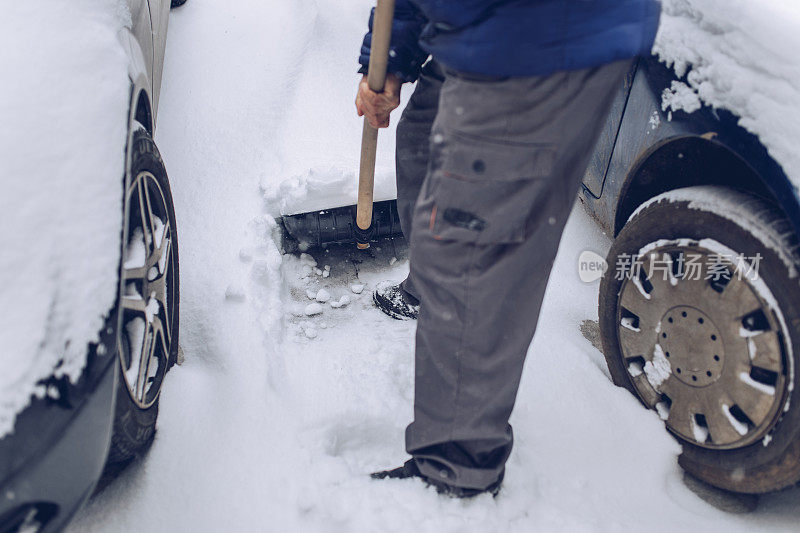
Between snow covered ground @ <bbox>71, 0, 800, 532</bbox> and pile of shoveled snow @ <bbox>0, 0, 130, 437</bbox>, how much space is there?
56 cm

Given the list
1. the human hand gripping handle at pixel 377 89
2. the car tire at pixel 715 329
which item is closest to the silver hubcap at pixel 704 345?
the car tire at pixel 715 329

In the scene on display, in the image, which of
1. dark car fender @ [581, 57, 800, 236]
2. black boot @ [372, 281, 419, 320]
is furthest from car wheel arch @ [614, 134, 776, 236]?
black boot @ [372, 281, 419, 320]

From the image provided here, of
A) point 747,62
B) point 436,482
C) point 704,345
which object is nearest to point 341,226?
point 436,482

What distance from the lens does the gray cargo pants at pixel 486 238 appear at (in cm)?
110

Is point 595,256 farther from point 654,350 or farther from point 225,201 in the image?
point 225,201

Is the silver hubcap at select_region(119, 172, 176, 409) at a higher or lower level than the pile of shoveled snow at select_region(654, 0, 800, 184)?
lower

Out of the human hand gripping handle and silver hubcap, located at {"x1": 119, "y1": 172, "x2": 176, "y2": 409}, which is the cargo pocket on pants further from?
silver hubcap, located at {"x1": 119, "y1": 172, "x2": 176, "y2": 409}

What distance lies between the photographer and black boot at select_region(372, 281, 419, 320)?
6.70 ft

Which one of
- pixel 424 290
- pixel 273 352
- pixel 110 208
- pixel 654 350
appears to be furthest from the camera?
pixel 273 352

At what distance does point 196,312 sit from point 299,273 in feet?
1.67

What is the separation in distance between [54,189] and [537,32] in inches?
36.2

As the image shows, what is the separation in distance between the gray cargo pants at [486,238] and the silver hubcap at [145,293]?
2.14 ft

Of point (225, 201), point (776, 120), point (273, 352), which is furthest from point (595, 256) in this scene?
point (225, 201)

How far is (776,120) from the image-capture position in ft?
3.83
